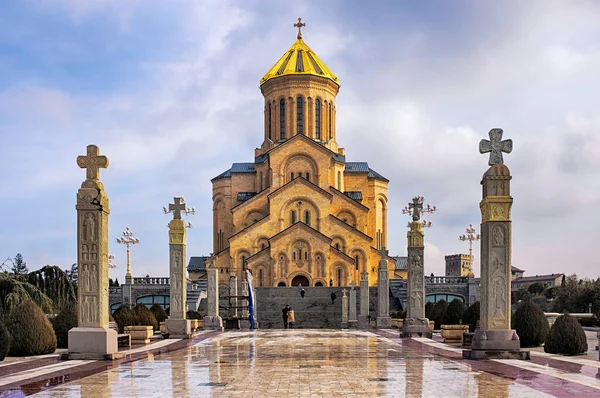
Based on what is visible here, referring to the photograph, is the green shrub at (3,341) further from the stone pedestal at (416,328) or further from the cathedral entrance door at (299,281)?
the cathedral entrance door at (299,281)

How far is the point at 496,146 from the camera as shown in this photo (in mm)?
14445

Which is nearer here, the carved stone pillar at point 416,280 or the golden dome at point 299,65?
the carved stone pillar at point 416,280

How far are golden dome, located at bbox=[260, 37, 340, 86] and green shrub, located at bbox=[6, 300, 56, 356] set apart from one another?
45.8m

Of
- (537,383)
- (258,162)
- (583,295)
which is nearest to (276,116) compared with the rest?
(258,162)

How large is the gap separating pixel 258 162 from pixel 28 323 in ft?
152

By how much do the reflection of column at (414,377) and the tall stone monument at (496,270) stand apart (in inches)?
54.1

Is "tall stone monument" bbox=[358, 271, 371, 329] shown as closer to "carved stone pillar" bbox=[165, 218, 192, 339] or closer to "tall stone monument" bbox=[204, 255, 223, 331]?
"tall stone monument" bbox=[204, 255, 223, 331]

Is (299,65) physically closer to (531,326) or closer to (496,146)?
(531,326)

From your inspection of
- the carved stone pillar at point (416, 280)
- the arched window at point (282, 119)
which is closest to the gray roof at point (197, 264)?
the arched window at point (282, 119)

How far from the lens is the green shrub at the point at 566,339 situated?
14852 mm

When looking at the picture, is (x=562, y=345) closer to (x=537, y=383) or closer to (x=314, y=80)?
(x=537, y=383)

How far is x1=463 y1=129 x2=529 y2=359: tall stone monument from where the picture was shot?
44.9ft

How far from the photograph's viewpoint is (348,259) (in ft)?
174

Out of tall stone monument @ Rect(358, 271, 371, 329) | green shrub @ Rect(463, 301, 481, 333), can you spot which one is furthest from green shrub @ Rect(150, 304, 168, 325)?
green shrub @ Rect(463, 301, 481, 333)
